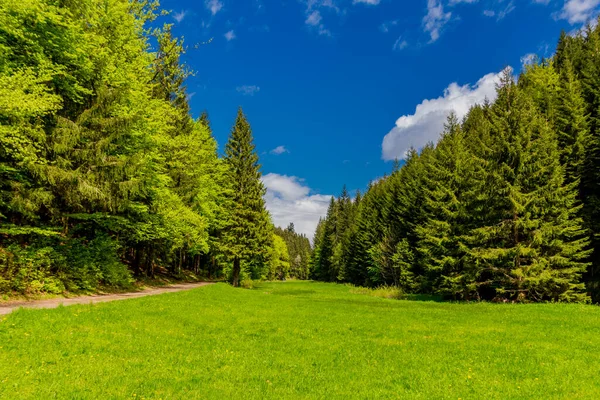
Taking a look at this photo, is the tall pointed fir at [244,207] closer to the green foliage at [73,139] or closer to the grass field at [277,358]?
the green foliage at [73,139]

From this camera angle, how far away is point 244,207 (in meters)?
43.2

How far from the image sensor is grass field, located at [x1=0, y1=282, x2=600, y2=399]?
7.69m

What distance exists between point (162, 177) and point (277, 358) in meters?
20.9

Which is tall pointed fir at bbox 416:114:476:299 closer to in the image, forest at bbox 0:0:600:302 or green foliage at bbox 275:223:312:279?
forest at bbox 0:0:600:302

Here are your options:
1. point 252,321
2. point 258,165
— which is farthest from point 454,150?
point 252,321

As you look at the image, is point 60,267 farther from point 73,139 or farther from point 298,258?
point 298,258

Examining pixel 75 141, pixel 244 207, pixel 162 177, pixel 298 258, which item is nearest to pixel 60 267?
pixel 75 141

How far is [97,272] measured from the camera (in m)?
22.2

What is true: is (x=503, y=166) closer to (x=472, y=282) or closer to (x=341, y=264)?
(x=472, y=282)

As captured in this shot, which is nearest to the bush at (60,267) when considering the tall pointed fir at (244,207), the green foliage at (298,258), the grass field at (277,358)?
the grass field at (277,358)

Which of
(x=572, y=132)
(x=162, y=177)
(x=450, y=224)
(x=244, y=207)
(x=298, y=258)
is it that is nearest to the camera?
(x=162, y=177)

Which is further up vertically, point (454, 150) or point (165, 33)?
point (165, 33)

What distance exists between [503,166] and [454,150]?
1084 cm

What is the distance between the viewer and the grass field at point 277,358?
7688mm
